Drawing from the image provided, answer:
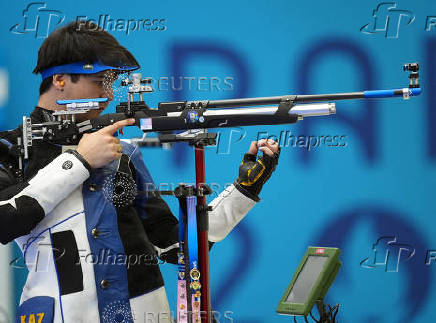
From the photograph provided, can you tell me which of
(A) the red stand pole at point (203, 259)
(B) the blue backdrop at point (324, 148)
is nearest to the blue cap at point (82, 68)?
(A) the red stand pole at point (203, 259)

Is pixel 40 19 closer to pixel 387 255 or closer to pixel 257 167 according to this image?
→ pixel 257 167

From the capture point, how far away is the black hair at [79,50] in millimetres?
1853

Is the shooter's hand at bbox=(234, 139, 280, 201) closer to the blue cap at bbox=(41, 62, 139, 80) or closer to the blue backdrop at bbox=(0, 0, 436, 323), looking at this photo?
the blue cap at bbox=(41, 62, 139, 80)

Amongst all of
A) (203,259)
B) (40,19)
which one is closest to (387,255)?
(203,259)

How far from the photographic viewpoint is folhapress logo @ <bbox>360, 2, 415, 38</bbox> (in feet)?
→ 9.21

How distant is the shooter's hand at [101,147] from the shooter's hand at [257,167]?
328 millimetres

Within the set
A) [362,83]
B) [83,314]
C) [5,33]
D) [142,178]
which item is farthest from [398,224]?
[5,33]

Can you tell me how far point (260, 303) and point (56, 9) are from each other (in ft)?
5.03

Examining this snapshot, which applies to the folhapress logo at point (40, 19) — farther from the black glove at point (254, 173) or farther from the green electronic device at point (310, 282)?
the green electronic device at point (310, 282)

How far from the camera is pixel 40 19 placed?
2877mm

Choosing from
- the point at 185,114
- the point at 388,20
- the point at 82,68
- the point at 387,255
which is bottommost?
the point at 387,255

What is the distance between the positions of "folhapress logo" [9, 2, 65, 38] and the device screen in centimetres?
159

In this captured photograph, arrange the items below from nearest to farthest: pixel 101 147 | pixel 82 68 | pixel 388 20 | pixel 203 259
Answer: pixel 203 259 → pixel 101 147 → pixel 82 68 → pixel 388 20

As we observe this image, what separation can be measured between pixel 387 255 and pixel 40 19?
1.79 metres
